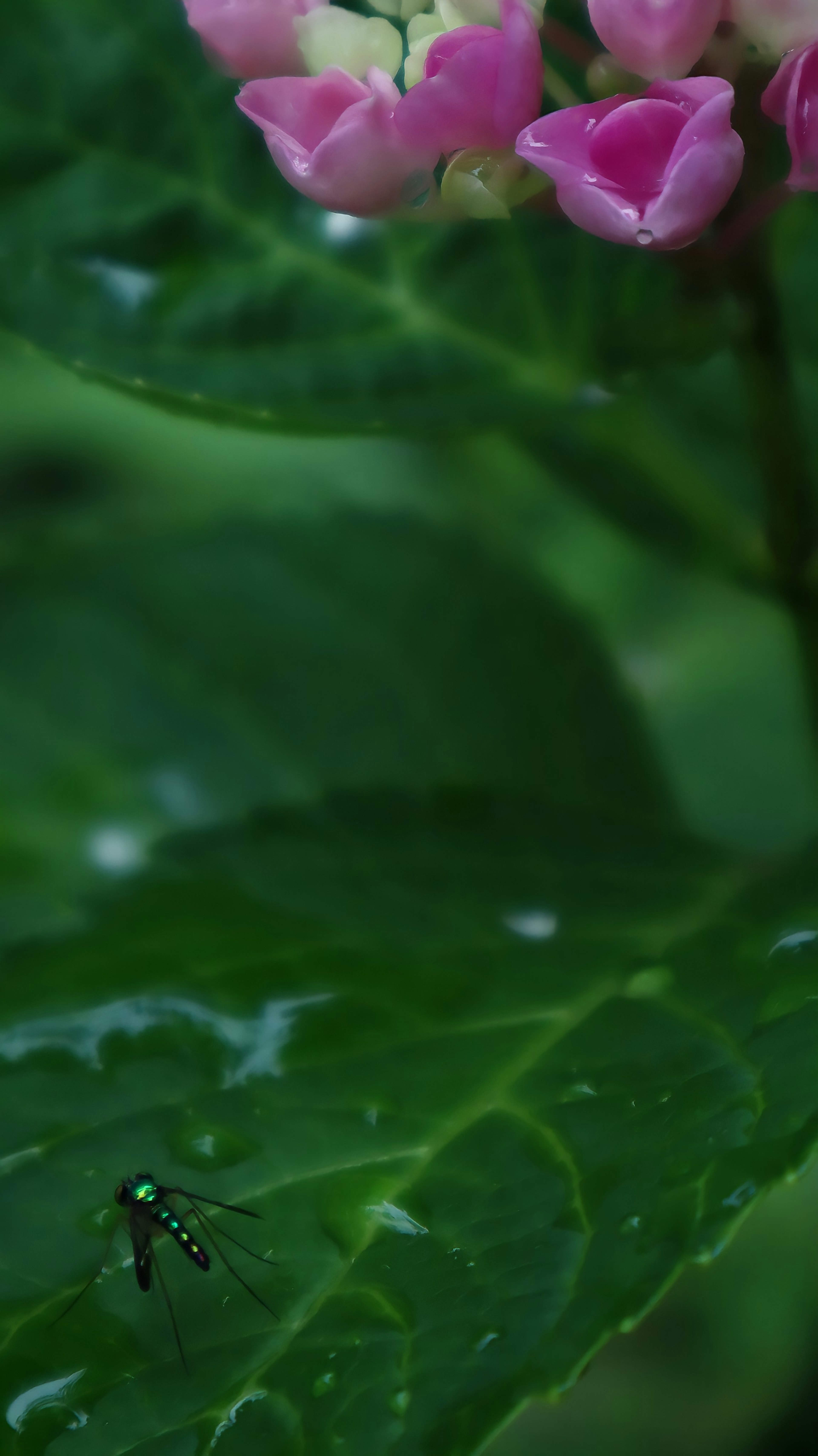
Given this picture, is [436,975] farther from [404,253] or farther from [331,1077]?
[404,253]

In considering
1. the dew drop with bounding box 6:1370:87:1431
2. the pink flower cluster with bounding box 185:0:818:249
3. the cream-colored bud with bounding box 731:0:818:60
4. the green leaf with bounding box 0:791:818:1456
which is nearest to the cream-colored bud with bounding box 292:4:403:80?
the pink flower cluster with bounding box 185:0:818:249

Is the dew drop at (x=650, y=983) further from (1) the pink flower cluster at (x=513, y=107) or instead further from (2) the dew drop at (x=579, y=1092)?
(1) the pink flower cluster at (x=513, y=107)

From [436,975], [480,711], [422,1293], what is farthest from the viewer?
[480,711]

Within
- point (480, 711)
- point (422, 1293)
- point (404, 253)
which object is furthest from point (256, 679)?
point (422, 1293)

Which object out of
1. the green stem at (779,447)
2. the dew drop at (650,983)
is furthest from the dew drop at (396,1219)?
the green stem at (779,447)

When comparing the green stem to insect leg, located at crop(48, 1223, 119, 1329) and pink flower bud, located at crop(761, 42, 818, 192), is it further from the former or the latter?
insect leg, located at crop(48, 1223, 119, 1329)

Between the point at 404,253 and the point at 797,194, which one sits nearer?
the point at 797,194
